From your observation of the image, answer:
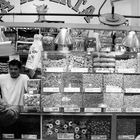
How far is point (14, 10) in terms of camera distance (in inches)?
319

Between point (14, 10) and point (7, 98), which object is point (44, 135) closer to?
point (7, 98)

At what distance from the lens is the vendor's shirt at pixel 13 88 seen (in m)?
4.82

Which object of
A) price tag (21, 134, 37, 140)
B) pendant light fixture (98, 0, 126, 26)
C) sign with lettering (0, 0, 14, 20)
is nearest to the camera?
pendant light fixture (98, 0, 126, 26)

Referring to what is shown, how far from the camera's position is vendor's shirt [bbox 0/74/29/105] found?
4816 mm

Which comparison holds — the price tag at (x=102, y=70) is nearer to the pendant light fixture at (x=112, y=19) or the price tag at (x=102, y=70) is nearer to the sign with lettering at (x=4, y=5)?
the pendant light fixture at (x=112, y=19)

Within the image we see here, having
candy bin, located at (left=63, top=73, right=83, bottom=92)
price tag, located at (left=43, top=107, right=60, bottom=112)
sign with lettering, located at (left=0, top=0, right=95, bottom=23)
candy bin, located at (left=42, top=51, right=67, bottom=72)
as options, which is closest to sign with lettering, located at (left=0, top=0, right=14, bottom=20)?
sign with lettering, located at (left=0, top=0, right=95, bottom=23)

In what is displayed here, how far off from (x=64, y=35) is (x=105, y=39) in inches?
33.5

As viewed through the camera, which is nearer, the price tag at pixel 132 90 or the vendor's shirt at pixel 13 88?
the price tag at pixel 132 90

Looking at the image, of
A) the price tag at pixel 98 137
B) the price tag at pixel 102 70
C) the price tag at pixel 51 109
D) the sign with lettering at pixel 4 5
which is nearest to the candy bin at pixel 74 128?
the price tag at pixel 98 137

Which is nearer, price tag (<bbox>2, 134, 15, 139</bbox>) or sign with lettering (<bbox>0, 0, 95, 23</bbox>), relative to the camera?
price tag (<bbox>2, 134, 15, 139</bbox>)

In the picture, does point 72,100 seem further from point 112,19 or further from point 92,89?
point 112,19

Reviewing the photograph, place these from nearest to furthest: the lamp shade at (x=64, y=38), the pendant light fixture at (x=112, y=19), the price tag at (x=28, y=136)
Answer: the pendant light fixture at (x=112, y=19) → the lamp shade at (x=64, y=38) → the price tag at (x=28, y=136)

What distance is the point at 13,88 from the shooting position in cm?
487

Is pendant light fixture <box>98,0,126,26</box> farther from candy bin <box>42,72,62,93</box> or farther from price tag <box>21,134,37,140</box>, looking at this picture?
price tag <box>21,134,37,140</box>
